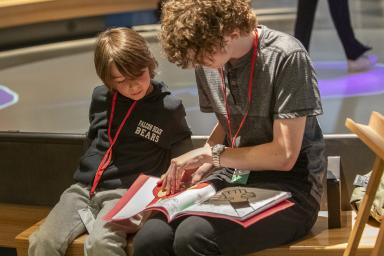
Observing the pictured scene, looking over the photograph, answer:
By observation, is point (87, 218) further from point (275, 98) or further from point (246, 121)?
point (275, 98)

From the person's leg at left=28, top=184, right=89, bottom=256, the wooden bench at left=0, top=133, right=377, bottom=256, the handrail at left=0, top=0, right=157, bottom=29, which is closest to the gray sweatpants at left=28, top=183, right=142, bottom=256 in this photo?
the person's leg at left=28, top=184, right=89, bottom=256

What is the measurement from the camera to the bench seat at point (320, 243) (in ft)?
6.50

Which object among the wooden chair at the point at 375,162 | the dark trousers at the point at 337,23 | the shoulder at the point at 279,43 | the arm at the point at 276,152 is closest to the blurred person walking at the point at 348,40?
the dark trousers at the point at 337,23

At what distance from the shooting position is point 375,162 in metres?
1.78

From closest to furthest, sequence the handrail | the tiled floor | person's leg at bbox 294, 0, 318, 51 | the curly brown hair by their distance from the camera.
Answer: the curly brown hair, the tiled floor, person's leg at bbox 294, 0, 318, 51, the handrail

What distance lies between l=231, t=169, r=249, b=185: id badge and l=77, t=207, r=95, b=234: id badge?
1.53 feet

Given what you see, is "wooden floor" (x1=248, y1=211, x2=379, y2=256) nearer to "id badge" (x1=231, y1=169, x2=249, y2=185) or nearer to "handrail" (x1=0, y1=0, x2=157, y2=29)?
"id badge" (x1=231, y1=169, x2=249, y2=185)

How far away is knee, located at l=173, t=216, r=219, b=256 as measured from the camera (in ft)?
6.02

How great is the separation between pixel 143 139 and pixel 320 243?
66 centimetres

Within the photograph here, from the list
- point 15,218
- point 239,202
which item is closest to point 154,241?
point 239,202

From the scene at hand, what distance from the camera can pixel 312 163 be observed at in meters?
2.01

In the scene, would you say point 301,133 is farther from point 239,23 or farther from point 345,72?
point 345,72

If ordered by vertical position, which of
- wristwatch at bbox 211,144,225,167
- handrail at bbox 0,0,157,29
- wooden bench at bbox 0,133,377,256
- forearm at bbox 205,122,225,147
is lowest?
handrail at bbox 0,0,157,29

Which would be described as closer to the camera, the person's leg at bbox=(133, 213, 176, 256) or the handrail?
the person's leg at bbox=(133, 213, 176, 256)
